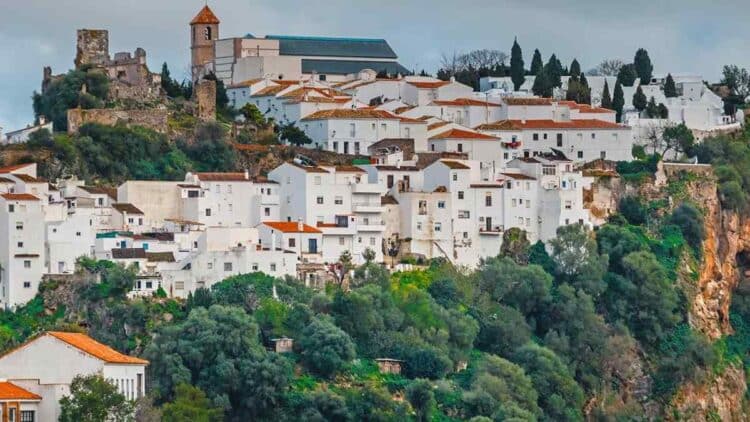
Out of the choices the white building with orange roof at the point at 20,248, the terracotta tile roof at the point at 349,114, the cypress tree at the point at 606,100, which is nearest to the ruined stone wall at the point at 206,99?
the terracotta tile roof at the point at 349,114

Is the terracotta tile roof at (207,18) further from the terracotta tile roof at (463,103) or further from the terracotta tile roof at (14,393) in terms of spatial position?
the terracotta tile roof at (14,393)

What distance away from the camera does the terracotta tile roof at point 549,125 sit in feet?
303

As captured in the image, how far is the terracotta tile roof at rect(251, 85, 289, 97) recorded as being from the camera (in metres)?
92.6

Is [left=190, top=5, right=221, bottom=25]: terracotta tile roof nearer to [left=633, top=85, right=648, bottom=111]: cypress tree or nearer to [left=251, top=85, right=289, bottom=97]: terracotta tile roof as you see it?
[left=251, top=85, right=289, bottom=97]: terracotta tile roof

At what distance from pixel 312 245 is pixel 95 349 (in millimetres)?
14056

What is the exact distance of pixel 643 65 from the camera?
352 ft

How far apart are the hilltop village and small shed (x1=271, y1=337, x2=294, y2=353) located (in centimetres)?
16

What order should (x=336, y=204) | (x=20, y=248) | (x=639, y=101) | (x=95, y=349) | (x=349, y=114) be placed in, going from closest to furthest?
(x=95, y=349)
(x=20, y=248)
(x=336, y=204)
(x=349, y=114)
(x=639, y=101)

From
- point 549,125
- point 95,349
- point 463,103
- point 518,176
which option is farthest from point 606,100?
point 95,349

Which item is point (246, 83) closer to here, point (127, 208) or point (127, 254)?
point (127, 208)

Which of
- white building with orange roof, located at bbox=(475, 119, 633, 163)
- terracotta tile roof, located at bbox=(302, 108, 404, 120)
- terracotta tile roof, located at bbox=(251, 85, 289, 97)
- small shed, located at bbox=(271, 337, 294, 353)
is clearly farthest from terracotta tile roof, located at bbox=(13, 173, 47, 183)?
white building with orange roof, located at bbox=(475, 119, 633, 163)

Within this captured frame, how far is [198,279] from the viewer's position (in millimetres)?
77875

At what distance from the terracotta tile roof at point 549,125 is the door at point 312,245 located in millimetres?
12726

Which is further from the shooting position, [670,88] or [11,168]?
[670,88]
